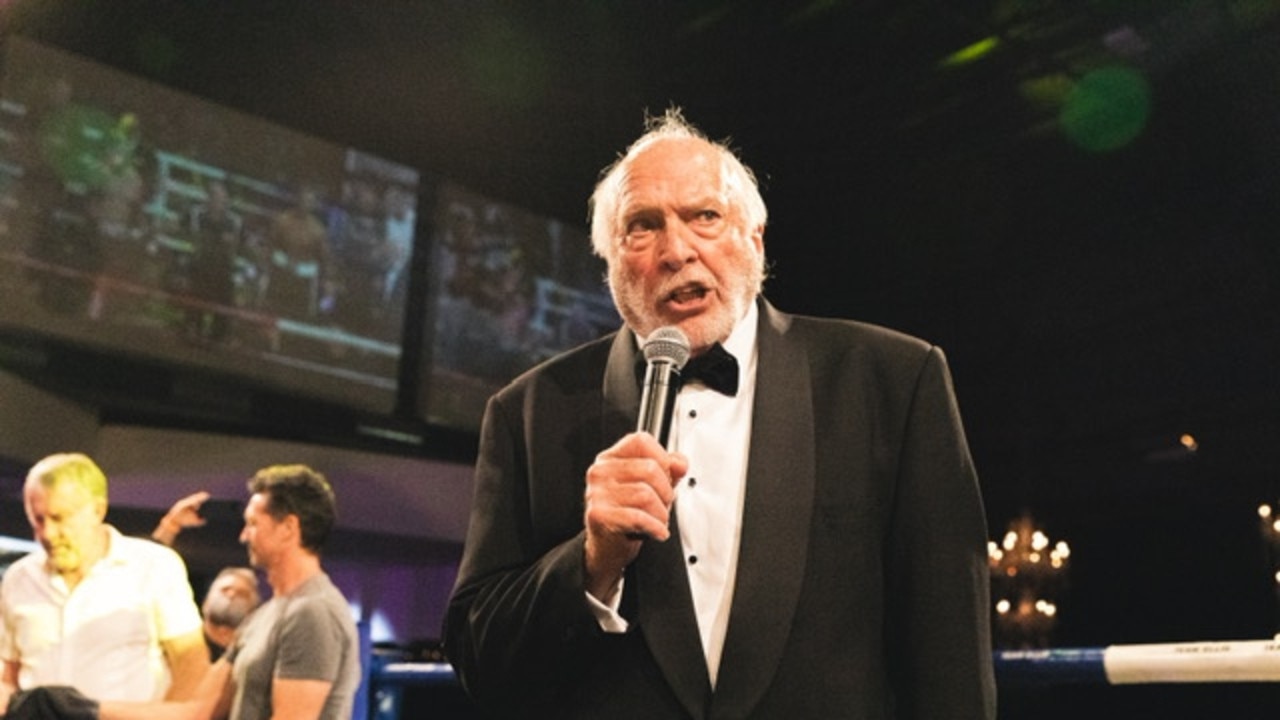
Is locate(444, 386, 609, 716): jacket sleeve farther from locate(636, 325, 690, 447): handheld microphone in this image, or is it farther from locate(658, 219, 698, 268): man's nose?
locate(658, 219, 698, 268): man's nose

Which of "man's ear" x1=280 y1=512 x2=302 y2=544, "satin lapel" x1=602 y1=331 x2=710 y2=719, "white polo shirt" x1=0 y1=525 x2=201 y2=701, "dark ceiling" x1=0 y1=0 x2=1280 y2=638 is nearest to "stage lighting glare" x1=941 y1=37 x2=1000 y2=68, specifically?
"dark ceiling" x1=0 y1=0 x2=1280 y2=638

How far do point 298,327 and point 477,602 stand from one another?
20.2 feet

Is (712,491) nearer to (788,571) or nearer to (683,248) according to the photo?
(788,571)

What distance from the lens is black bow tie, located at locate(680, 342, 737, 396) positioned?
1.28 meters

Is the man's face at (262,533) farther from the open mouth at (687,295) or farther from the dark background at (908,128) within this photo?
the dark background at (908,128)

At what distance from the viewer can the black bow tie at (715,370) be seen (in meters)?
1.28

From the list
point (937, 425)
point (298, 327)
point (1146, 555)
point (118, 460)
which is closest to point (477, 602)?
point (937, 425)

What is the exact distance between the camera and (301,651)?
258cm

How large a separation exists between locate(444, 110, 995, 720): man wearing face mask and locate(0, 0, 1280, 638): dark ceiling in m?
4.27

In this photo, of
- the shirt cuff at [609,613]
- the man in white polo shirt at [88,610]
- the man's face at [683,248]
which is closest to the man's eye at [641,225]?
the man's face at [683,248]

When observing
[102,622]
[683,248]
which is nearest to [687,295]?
[683,248]

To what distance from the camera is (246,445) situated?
25.9 ft

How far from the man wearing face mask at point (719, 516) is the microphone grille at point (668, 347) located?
9cm

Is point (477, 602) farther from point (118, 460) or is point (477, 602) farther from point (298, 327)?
point (118, 460)
